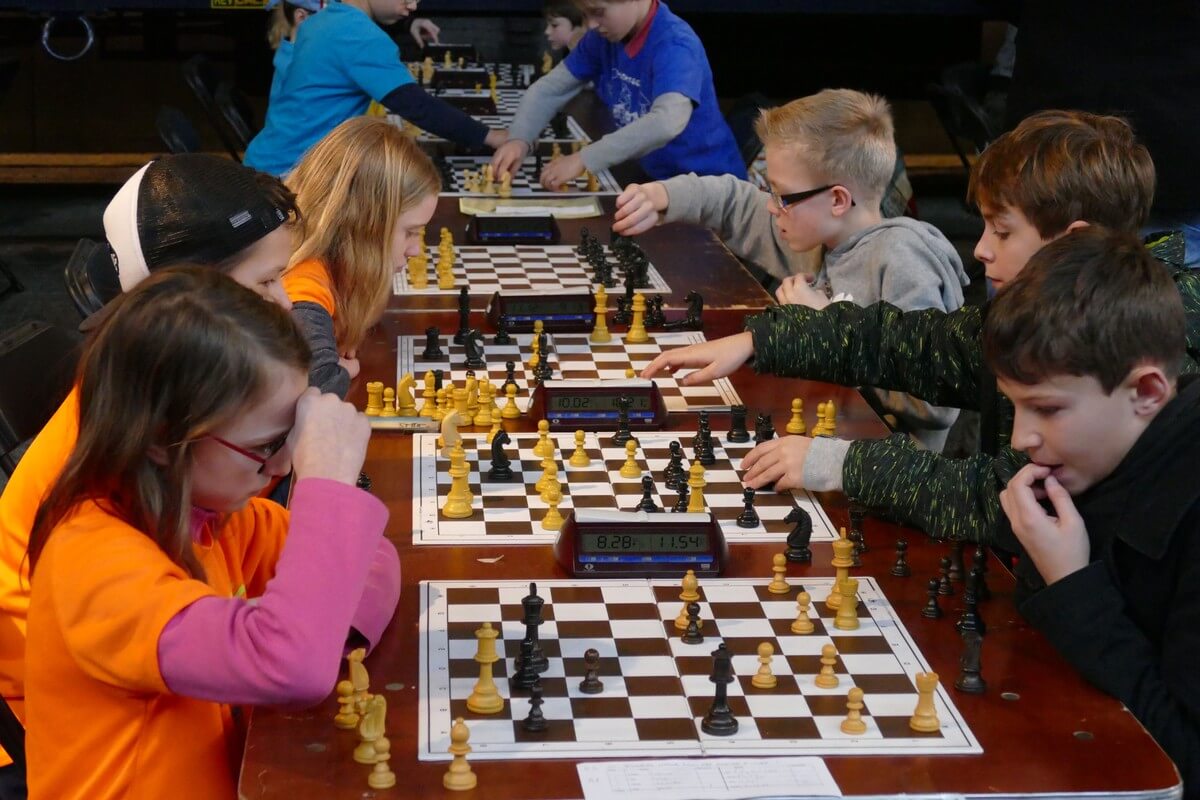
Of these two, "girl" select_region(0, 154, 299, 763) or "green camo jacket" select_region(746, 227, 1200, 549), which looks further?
"green camo jacket" select_region(746, 227, 1200, 549)

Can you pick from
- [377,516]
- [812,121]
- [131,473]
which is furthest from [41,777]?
[812,121]

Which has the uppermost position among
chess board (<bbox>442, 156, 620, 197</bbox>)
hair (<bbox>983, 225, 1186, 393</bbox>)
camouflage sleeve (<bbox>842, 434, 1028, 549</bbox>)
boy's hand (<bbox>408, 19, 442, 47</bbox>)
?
hair (<bbox>983, 225, 1186, 393</bbox>)

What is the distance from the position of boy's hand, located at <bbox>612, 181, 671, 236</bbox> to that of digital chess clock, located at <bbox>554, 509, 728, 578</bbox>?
1.79 m

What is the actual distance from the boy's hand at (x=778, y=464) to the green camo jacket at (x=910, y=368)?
3.5 inches

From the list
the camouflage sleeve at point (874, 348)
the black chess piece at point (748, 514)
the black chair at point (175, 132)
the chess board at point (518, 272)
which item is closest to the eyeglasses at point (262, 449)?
the black chess piece at point (748, 514)

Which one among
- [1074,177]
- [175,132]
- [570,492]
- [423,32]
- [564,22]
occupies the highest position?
[1074,177]

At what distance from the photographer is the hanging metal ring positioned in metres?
8.28

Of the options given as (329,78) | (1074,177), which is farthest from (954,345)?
(329,78)

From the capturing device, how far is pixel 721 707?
173 centimetres

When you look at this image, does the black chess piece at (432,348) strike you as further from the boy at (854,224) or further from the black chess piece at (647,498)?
the black chess piece at (647,498)

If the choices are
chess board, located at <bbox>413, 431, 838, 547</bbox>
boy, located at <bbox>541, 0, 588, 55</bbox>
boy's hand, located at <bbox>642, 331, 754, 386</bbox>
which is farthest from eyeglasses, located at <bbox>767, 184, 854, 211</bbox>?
boy, located at <bbox>541, 0, 588, 55</bbox>

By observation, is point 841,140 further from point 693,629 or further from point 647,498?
point 693,629

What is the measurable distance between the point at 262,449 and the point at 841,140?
6.11 ft

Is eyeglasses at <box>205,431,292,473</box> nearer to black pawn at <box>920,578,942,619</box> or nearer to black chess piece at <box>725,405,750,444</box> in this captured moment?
black pawn at <box>920,578,942,619</box>
